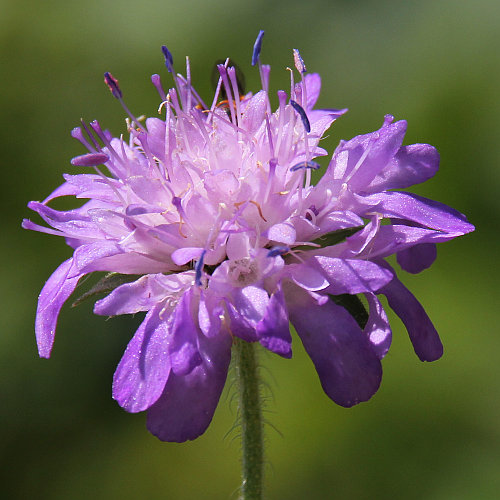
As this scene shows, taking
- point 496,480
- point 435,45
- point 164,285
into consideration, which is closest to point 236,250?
point 164,285

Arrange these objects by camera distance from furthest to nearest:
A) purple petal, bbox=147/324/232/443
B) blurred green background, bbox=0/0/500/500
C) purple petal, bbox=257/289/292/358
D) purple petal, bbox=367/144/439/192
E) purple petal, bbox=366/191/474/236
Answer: blurred green background, bbox=0/0/500/500 → purple petal, bbox=367/144/439/192 → purple petal, bbox=366/191/474/236 → purple petal, bbox=147/324/232/443 → purple petal, bbox=257/289/292/358

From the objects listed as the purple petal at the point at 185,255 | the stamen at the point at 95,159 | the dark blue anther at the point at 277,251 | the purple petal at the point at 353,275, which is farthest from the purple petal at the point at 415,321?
the stamen at the point at 95,159

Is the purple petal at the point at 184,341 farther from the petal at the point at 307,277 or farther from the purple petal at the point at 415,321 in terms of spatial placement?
the purple petal at the point at 415,321

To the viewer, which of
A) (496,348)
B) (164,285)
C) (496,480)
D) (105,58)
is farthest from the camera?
(105,58)

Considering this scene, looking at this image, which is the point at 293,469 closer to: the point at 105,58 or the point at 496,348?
the point at 496,348

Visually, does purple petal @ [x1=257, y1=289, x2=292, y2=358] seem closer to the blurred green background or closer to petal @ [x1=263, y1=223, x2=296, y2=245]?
petal @ [x1=263, y1=223, x2=296, y2=245]

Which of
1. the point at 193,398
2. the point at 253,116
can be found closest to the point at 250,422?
the point at 193,398

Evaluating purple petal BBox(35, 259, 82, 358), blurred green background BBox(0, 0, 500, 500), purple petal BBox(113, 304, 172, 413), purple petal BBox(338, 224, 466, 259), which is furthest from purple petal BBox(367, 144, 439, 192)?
blurred green background BBox(0, 0, 500, 500)
